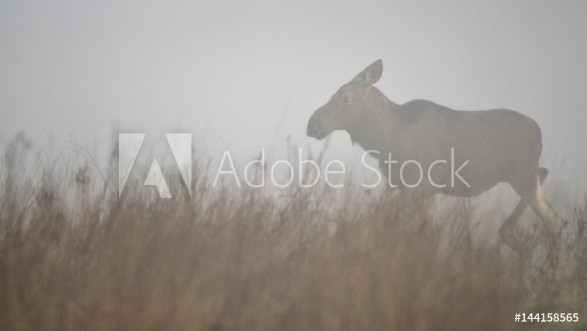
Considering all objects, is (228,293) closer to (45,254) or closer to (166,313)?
(166,313)

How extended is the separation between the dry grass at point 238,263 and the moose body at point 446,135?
1.19m

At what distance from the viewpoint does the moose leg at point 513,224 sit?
385cm

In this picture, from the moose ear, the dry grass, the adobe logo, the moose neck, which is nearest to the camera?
the dry grass

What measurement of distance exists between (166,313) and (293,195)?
3.10 ft

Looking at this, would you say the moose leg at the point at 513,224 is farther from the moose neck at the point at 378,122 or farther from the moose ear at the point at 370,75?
the moose ear at the point at 370,75

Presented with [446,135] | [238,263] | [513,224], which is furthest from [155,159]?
[513,224]

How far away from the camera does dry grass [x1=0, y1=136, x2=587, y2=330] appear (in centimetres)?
281

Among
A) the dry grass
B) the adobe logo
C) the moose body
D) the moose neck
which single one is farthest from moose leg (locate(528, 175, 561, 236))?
the adobe logo

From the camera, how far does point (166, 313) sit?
107 inches

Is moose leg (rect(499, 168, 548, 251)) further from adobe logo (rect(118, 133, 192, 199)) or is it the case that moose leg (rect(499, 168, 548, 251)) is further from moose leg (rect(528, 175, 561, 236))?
adobe logo (rect(118, 133, 192, 199))

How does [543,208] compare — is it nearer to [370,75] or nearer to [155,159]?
[370,75]

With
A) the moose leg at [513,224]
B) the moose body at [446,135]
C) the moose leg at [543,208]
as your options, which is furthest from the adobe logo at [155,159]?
the moose leg at [543,208]

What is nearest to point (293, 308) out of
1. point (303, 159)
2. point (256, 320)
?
point (256, 320)

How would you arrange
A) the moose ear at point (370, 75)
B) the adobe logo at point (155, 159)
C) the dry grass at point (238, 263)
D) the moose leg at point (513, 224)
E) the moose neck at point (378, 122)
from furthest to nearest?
1. the moose neck at point (378, 122)
2. the moose ear at point (370, 75)
3. the moose leg at point (513, 224)
4. the adobe logo at point (155, 159)
5. the dry grass at point (238, 263)
